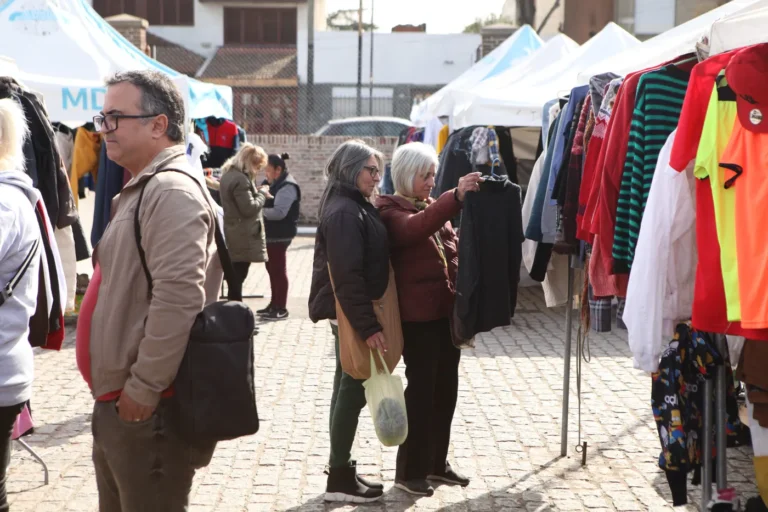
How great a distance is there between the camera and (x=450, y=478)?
5.25m

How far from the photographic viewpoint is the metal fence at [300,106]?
29.6m

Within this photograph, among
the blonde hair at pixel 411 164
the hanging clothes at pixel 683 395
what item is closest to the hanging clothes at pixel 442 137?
the blonde hair at pixel 411 164

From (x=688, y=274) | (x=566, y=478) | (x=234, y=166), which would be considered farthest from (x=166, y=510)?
(x=234, y=166)

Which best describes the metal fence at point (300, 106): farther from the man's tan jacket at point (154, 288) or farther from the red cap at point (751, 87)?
the man's tan jacket at point (154, 288)

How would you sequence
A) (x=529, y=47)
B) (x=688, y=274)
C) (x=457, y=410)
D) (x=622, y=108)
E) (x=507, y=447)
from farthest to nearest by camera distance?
(x=529, y=47) → (x=457, y=410) → (x=507, y=447) → (x=622, y=108) → (x=688, y=274)

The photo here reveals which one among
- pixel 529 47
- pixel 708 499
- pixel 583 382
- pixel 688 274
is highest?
pixel 529 47

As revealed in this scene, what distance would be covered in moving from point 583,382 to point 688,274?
4.20m

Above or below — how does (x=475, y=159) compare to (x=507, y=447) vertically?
above

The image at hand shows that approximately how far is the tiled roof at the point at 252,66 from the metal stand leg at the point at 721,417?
34.5m

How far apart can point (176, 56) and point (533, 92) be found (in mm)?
33136

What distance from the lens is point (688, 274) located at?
363cm

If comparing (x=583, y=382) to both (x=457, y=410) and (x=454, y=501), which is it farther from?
(x=454, y=501)

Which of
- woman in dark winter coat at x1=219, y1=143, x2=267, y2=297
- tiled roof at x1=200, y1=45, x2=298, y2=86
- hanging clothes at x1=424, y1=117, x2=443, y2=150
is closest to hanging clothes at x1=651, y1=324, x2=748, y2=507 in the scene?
woman in dark winter coat at x1=219, y1=143, x2=267, y2=297

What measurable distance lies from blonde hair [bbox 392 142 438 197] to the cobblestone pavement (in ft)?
5.34
